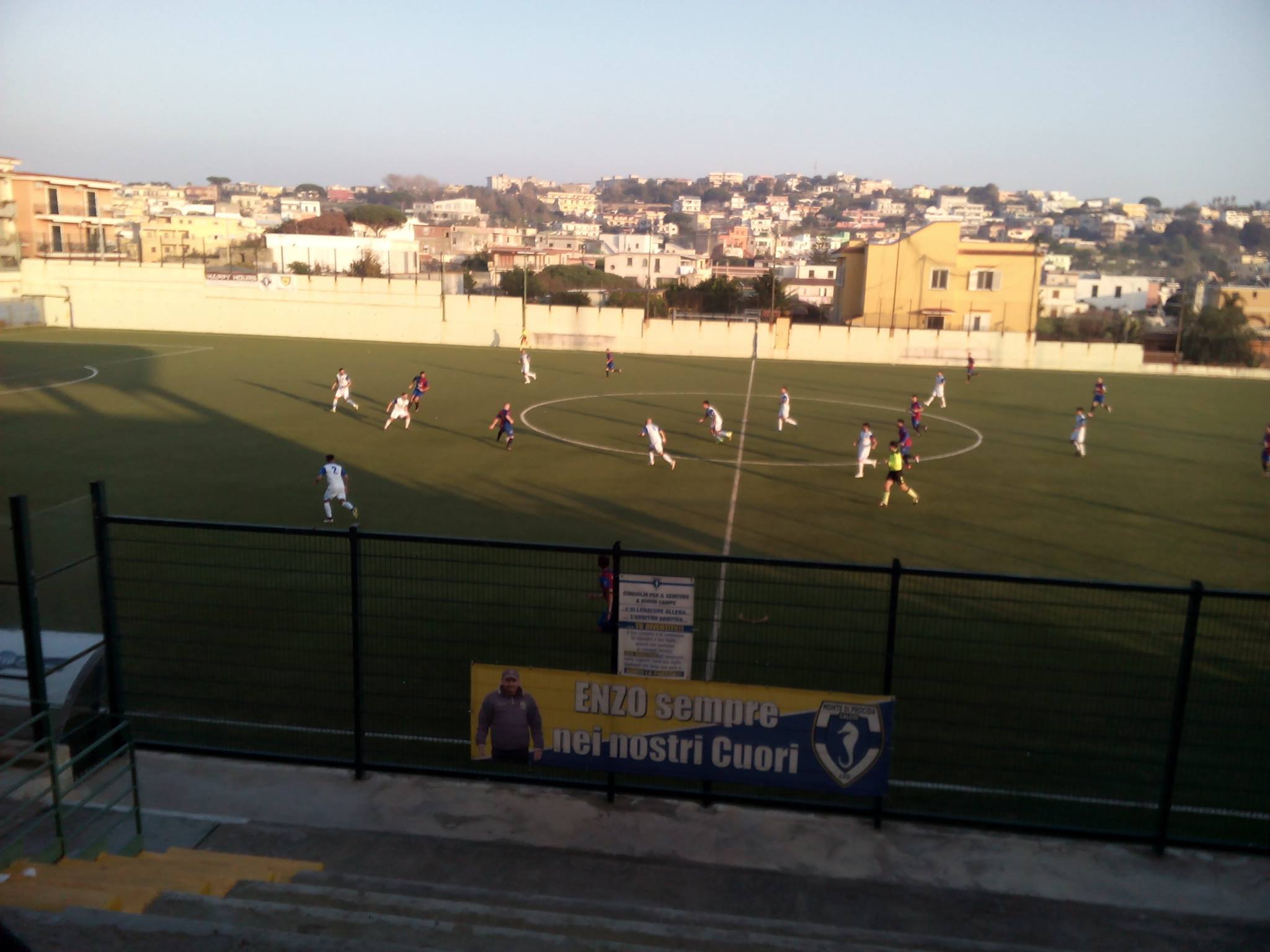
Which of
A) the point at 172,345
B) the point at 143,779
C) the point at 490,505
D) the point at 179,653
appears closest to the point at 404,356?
the point at 172,345

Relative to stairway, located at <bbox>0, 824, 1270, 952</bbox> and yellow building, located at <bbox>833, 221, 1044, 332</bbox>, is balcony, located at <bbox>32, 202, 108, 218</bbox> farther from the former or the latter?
stairway, located at <bbox>0, 824, 1270, 952</bbox>

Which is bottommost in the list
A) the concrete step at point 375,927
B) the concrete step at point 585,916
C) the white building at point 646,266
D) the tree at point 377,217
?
the concrete step at point 585,916

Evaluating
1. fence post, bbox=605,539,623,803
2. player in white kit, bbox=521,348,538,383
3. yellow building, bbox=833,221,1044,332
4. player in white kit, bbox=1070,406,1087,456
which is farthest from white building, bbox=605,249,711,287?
fence post, bbox=605,539,623,803

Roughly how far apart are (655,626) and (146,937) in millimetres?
3882

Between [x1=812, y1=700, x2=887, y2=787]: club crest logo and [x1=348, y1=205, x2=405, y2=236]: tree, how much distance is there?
131 m

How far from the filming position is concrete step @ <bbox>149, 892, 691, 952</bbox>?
4.59 m

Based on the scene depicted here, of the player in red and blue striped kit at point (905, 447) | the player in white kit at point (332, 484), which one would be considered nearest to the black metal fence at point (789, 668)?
the player in white kit at point (332, 484)

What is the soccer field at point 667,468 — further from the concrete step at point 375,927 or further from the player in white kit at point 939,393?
the concrete step at point 375,927

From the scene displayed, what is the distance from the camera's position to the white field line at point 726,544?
944 cm

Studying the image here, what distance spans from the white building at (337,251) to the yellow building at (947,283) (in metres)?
38.7

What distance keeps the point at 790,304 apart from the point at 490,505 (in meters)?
59.8

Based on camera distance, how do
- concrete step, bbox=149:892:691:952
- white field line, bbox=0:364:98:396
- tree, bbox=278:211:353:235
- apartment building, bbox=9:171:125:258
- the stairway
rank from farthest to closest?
tree, bbox=278:211:353:235
apartment building, bbox=9:171:125:258
white field line, bbox=0:364:98:396
concrete step, bbox=149:892:691:952
the stairway

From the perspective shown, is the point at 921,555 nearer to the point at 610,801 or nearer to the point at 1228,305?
the point at 610,801

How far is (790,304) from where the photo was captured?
76.4 meters
